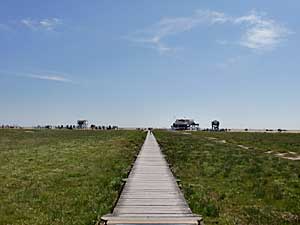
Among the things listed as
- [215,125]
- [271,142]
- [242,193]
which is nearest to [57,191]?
[242,193]

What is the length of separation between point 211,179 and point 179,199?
22.7ft

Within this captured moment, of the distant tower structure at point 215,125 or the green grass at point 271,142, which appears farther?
the distant tower structure at point 215,125

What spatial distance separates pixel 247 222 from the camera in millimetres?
11312

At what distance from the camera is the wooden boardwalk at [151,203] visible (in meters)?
10.5

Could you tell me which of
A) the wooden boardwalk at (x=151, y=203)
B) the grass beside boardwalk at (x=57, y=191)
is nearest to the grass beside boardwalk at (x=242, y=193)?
the wooden boardwalk at (x=151, y=203)

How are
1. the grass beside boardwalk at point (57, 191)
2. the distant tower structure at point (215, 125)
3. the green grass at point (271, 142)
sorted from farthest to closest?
the distant tower structure at point (215, 125), the green grass at point (271, 142), the grass beside boardwalk at point (57, 191)

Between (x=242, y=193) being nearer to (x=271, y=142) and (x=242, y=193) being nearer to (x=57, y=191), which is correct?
(x=57, y=191)

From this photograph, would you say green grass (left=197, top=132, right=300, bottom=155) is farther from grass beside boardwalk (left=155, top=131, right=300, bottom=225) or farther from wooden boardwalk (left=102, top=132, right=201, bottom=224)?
wooden boardwalk (left=102, top=132, right=201, bottom=224)

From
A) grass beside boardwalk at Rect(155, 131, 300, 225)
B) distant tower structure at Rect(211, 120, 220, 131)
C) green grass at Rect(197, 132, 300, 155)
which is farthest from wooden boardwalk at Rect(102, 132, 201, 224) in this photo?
distant tower structure at Rect(211, 120, 220, 131)

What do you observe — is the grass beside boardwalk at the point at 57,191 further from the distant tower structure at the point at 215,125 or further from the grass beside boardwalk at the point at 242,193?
the distant tower structure at the point at 215,125

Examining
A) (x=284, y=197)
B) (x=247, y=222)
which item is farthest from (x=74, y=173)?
(x=247, y=222)

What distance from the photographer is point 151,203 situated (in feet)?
41.4

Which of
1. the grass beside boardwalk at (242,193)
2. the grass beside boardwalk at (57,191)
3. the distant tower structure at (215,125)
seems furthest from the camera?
the distant tower structure at (215,125)

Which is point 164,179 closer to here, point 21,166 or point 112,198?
point 112,198
